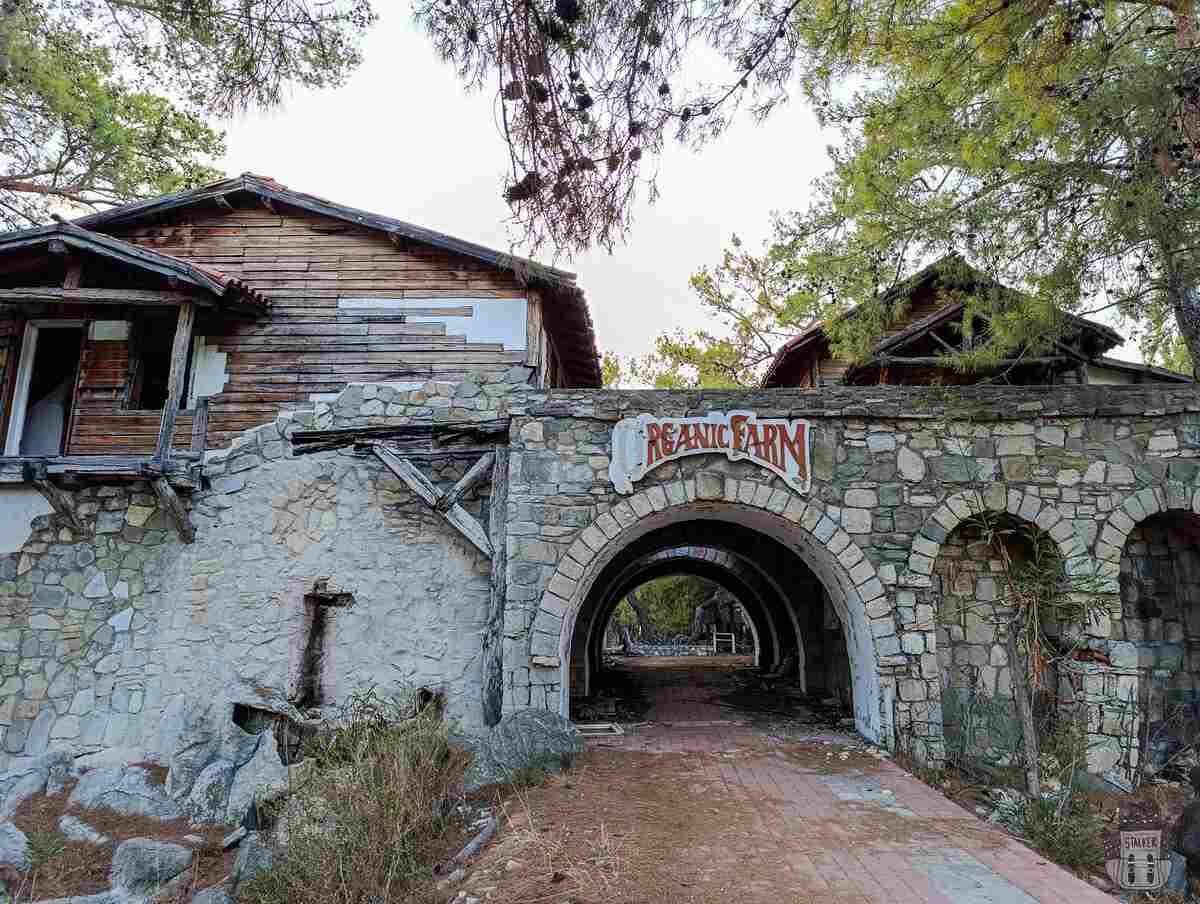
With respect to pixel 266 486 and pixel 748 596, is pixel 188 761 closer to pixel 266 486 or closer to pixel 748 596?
pixel 266 486

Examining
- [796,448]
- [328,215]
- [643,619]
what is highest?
[328,215]

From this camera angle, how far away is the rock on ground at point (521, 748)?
20.6 feet

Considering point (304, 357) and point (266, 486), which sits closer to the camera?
point (266, 486)

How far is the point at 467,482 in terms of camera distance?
841cm

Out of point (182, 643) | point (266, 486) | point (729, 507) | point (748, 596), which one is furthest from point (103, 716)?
point (748, 596)

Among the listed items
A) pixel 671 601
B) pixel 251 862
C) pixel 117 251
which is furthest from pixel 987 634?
pixel 671 601

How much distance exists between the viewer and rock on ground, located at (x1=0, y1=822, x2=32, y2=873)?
20.8 ft

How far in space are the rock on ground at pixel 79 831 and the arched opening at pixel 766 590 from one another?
4202 mm

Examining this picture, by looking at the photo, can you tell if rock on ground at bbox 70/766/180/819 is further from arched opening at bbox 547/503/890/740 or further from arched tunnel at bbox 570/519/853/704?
arched tunnel at bbox 570/519/853/704

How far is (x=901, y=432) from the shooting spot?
810 cm

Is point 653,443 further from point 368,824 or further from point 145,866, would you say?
point 145,866

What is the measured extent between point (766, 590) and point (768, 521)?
5.62m

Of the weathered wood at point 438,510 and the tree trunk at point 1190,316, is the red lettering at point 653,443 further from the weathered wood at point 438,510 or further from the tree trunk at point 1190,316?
the tree trunk at point 1190,316

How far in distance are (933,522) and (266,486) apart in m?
7.00
